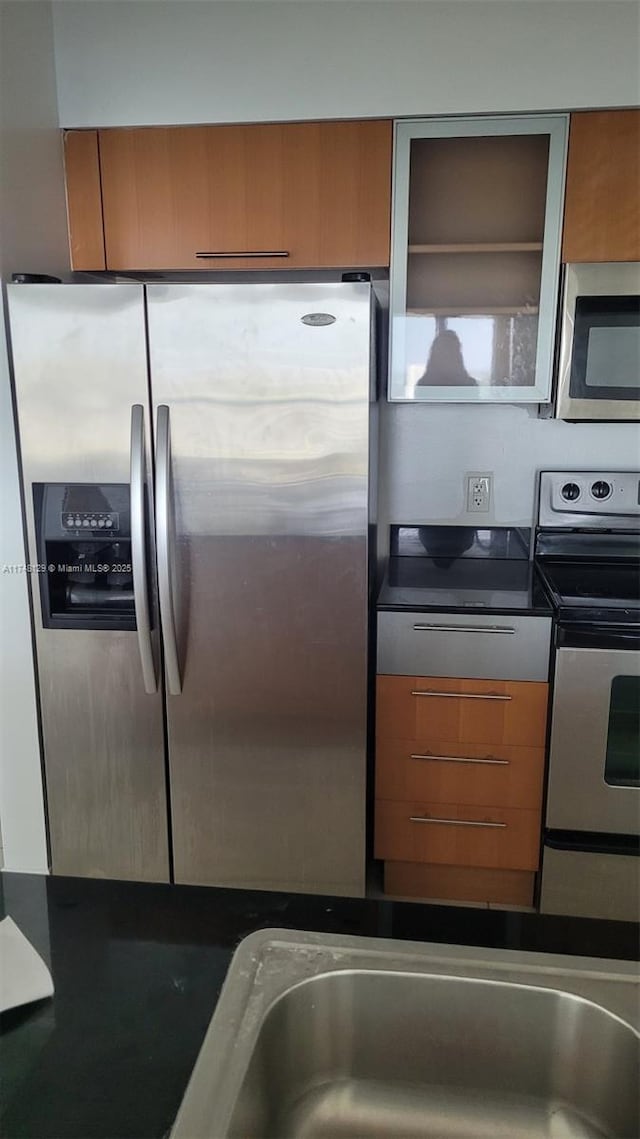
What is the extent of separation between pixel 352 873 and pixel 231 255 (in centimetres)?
166

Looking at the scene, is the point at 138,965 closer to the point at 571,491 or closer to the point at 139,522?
the point at 139,522

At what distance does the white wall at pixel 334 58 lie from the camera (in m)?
2.04

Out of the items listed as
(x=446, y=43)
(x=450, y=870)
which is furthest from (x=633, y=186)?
(x=450, y=870)

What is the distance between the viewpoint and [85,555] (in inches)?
82.7

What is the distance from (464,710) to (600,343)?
99 cm

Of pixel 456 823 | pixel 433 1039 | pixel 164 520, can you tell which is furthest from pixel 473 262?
pixel 433 1039

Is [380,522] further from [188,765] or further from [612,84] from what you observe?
[612,84]

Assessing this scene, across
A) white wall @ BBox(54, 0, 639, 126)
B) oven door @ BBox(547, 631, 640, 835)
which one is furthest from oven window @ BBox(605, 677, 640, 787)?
white wall @ BBox(54, 0, 639, 126)

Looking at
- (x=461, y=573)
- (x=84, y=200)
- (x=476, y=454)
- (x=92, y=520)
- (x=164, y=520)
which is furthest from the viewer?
(x=476, y=454)

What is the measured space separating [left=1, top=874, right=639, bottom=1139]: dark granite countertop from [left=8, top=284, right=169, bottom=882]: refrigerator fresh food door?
112cm

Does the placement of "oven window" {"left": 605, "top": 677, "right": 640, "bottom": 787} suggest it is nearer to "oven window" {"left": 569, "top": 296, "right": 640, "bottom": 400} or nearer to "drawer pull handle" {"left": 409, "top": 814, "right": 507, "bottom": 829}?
"drawer pull handle" {"left": 409, "top": 814, "right": 507, "bottom": 829}

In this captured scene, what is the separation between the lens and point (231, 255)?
2236mm

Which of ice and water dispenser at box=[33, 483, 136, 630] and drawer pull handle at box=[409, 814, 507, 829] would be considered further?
drawer pull handle at box=[409, 814, 507, 829]

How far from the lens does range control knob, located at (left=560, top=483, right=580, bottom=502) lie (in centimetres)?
250
